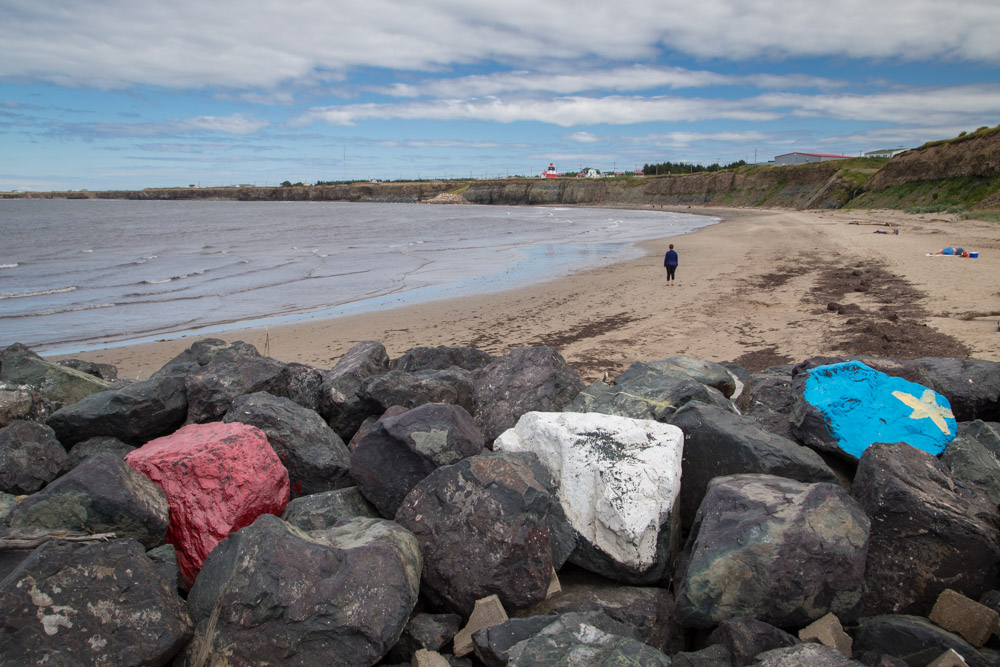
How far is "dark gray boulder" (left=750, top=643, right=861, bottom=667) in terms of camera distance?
2361mm

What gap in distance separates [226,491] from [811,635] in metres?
2.98

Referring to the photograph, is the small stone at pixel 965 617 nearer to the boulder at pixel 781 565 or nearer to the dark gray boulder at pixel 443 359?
the boulder at pixel 781 565

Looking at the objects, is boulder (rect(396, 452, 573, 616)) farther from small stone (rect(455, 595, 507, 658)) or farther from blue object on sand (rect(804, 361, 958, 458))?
blue object on sand (rect(804, 361, 958, 458))

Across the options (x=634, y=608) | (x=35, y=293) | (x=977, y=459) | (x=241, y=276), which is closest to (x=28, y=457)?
(x=634, y=608)

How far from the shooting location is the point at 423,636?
2.88 meters

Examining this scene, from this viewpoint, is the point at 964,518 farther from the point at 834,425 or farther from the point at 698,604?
the point at 698,604

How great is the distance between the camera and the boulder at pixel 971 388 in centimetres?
475

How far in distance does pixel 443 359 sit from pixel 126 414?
2992 mm

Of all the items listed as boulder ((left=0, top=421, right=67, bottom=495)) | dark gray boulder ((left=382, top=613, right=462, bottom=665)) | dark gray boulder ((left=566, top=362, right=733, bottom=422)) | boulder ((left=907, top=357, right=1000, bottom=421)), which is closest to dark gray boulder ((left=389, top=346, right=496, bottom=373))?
Result: dark gray boulder ((left=566, top=362, right=733, bottom=422))

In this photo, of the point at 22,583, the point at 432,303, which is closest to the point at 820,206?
the point at 432,303

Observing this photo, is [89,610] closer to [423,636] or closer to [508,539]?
[423,636]

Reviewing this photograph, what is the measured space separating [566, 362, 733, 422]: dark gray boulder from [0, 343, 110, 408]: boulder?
4270mm

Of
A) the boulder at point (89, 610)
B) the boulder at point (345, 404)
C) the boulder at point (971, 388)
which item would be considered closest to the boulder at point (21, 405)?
the boulder at point (345, 404)

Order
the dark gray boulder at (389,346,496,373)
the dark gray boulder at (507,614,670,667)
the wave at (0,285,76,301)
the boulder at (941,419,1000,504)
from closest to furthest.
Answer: the dark gray boulder at (507,614,670,667) < the boulder at (941,419,1000,504) < the dark gray boulder at (389,346,496,373) < the wave at (0,285,76,301)
